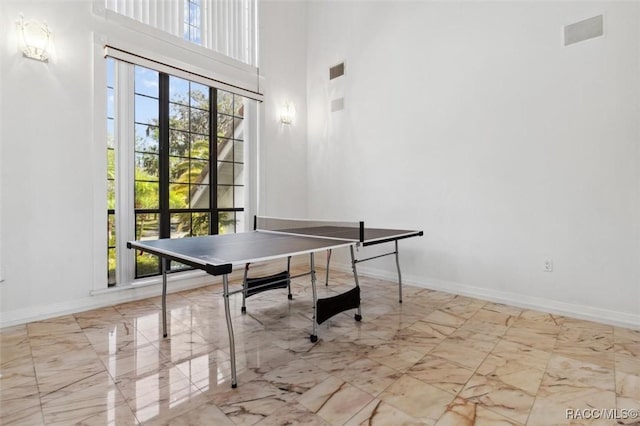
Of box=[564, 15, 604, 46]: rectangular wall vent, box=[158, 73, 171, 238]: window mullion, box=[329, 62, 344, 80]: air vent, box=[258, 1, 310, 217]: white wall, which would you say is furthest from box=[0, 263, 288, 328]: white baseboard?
box=[564, 15, 604, 46]: rectangular wall vent

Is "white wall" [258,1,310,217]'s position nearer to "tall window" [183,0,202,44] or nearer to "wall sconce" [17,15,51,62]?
"tall window" [183,0,202,44]

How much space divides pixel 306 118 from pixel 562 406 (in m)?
4.64

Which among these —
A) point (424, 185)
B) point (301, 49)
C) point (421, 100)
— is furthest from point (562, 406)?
point (301, 49)

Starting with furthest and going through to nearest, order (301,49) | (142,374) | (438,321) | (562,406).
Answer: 1. (301,49)
2. (438,321)
3. (142,374)
4. (562,406)

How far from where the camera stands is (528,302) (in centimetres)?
314

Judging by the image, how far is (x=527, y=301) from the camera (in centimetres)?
315

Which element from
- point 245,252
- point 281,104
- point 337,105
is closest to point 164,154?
point 281,104

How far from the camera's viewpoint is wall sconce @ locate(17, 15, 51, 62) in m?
2.71

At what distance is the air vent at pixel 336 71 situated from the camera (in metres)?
4.71

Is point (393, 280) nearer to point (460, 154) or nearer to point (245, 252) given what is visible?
point (460, 154)

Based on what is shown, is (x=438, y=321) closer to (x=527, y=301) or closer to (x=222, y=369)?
(x=527, y=301)

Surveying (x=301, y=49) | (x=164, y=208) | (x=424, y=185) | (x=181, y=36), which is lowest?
(x=164, y=208)

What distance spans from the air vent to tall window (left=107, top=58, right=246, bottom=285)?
1.39 meters

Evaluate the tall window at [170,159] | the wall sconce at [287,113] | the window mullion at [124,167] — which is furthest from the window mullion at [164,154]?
the wall sconce at [287,113]
